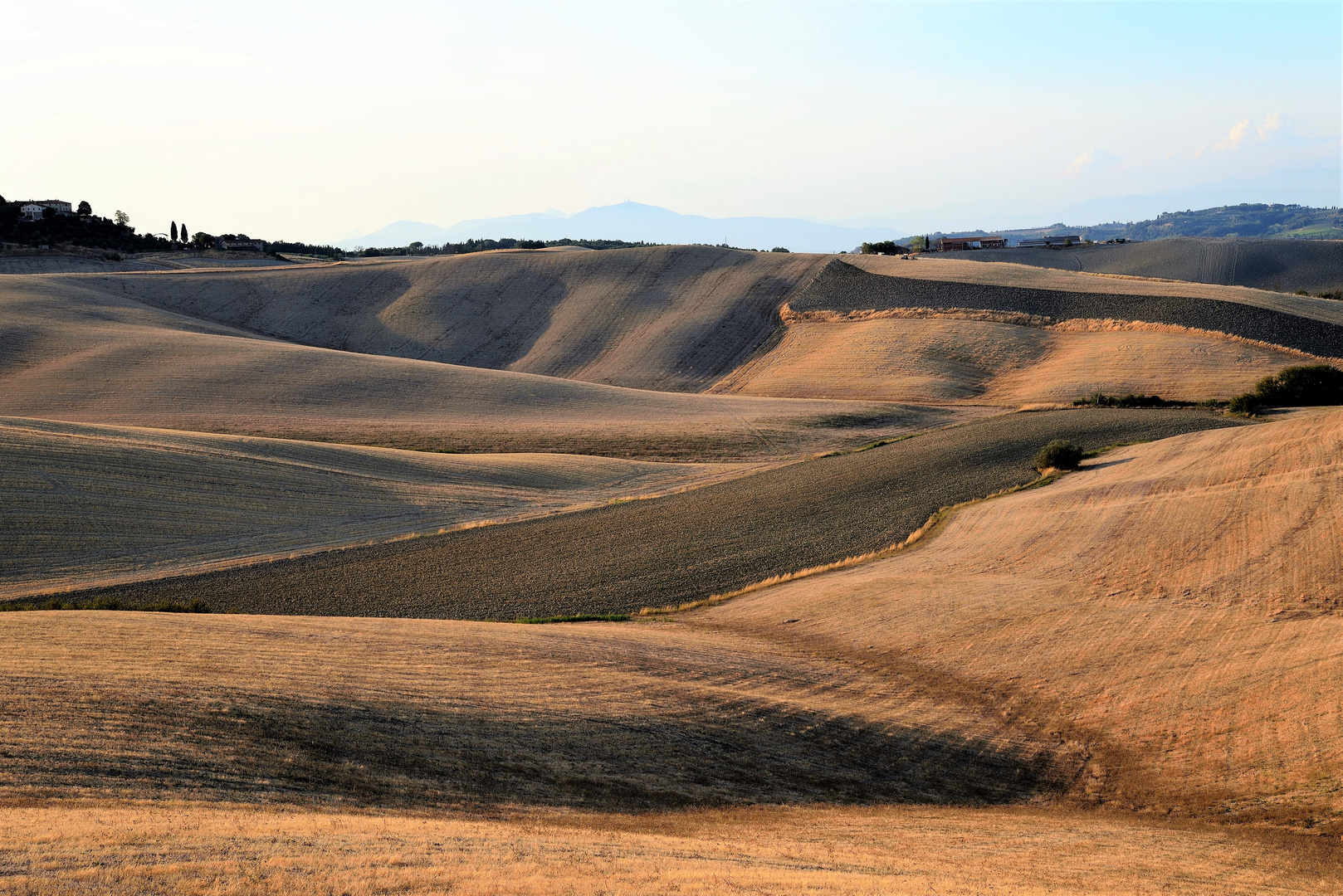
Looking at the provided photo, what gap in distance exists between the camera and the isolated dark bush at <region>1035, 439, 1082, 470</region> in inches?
1281

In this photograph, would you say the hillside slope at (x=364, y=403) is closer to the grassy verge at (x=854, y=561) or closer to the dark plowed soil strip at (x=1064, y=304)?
the grassy verge at (x=854, y=561)

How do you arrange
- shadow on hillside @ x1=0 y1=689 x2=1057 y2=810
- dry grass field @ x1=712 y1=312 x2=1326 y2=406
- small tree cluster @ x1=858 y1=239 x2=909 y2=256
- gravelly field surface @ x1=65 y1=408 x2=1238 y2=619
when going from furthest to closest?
1. small tree cluster @ x1=858 y1=239 x2=909 y2=256
2. dry grass field @ x1=712 y1=312 x2=1326 y2=406
3. gravelly field surface @ x1=65 y1=408 x2=1238 y2=619
4. shadow on hillside @ x1=0 y1=689 x2=1057 y2=810

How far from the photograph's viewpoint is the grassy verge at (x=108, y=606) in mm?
18047

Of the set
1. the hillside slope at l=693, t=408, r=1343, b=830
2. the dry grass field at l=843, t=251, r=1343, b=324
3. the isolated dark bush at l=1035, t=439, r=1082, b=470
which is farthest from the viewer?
the dry grass field at l=843, t=251, r=1343, b=324

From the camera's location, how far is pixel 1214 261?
12719 centimetres

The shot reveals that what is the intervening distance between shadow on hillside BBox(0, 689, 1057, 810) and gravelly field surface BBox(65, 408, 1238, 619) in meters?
9.51

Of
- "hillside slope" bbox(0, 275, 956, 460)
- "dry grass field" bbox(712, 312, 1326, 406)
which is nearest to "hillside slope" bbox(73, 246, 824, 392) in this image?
"dry grass field" bbox(712, 312, 1326, 406)

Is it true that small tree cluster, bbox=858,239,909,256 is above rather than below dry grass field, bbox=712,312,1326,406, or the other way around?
above

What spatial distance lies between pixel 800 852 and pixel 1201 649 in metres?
9.25

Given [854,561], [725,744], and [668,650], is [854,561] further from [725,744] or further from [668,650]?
[725,744]

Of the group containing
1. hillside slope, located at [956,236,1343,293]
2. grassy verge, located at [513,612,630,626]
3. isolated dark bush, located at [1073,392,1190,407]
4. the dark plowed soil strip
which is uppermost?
hillside slope, located at [956,236,1343,293]

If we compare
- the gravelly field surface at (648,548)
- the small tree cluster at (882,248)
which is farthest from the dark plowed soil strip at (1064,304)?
the small tree cluster at (882,248)

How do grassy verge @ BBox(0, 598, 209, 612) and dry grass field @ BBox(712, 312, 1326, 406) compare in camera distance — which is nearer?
grassy verge @ BBox(0, 598, 209, 612)

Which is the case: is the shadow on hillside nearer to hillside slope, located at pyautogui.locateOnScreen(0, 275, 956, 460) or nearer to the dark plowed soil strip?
hillside slope, located at pyautogui.locateOnScreen(0, 275, 956, 460)
